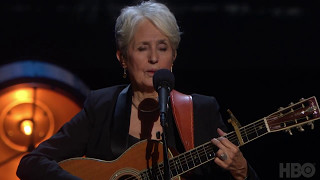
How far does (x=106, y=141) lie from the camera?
3.04 m

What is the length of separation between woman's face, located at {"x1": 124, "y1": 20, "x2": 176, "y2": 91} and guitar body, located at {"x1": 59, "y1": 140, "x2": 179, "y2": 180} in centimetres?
35

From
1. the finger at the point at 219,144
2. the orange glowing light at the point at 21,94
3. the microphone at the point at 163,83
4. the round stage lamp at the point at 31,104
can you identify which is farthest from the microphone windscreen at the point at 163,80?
the orange glowing light at the point at 21,94

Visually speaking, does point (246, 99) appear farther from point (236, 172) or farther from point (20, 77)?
point (20, 77)

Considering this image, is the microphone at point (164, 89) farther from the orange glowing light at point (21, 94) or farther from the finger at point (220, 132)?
the orange glowing light at point (21, 94)

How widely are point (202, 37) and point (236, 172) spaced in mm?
1243

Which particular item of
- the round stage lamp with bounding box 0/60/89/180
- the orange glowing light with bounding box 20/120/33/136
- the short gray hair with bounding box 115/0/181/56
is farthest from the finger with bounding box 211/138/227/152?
the orange glowing light with bounding box 20/120/33/136

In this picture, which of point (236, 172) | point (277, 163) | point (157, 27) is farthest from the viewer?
point (277, 163)

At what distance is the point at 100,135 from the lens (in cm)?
307

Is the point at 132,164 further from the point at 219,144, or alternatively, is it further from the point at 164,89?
the point at 164,89

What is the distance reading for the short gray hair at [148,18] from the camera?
296 centimetres

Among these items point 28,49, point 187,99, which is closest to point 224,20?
point 187,99

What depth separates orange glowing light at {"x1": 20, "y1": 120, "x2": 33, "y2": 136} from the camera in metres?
3.74

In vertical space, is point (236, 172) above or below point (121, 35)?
below

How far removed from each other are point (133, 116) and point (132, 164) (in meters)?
0.38
